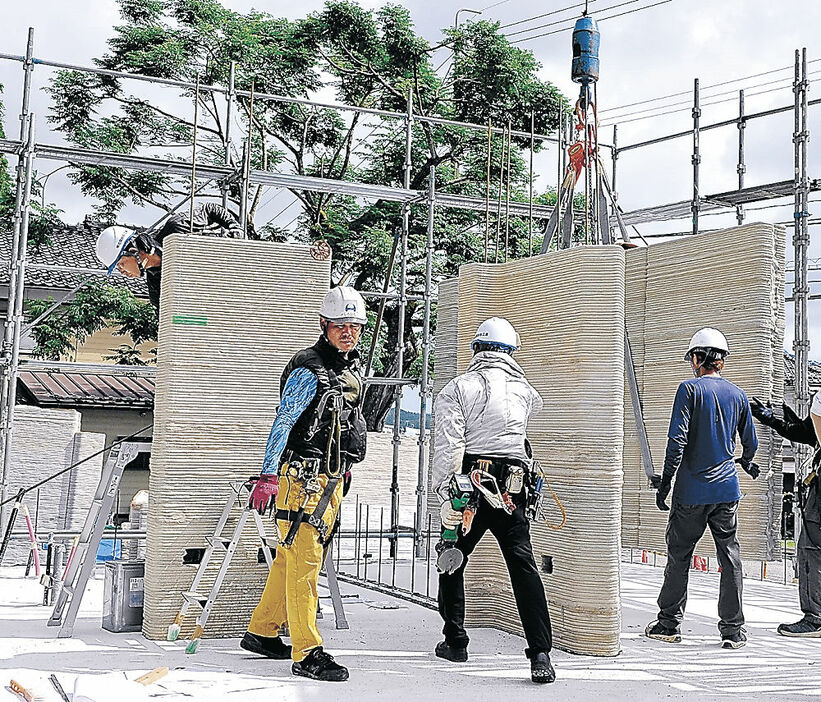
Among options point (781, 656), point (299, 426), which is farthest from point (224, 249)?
point (781, 656)

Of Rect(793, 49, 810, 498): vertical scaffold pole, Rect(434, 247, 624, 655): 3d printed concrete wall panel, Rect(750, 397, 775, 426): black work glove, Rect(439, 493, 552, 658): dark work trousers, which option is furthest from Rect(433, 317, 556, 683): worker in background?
Rect(793, 49, 810, 498): vertical scaffold pole

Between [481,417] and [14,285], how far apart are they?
5.62 meters

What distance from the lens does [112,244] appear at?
18.1 ft

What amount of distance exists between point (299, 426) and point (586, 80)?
9.15 feet

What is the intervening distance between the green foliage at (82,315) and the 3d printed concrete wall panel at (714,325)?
27.4ft

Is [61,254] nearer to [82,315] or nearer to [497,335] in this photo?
[82,315]

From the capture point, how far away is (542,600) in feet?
15.2

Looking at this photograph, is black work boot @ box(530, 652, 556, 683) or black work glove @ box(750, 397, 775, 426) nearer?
black work boot @ box(530, 652, 556, 683)

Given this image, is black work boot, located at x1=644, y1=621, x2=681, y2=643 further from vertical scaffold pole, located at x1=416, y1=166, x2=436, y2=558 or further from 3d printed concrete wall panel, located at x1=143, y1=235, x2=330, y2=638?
vertical scaffold pole, located at x1=416, y1=166, x2=436, y2=558

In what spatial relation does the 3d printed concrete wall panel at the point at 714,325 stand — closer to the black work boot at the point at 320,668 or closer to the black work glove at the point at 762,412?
the black work glove at the point at 762,412

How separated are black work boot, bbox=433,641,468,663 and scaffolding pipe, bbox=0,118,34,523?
4.98 meters

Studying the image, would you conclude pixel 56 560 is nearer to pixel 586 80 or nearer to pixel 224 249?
pixel 224 249

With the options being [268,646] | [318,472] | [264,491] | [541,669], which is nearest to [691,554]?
[541,669]

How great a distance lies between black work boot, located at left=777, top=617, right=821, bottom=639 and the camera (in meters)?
5.77
